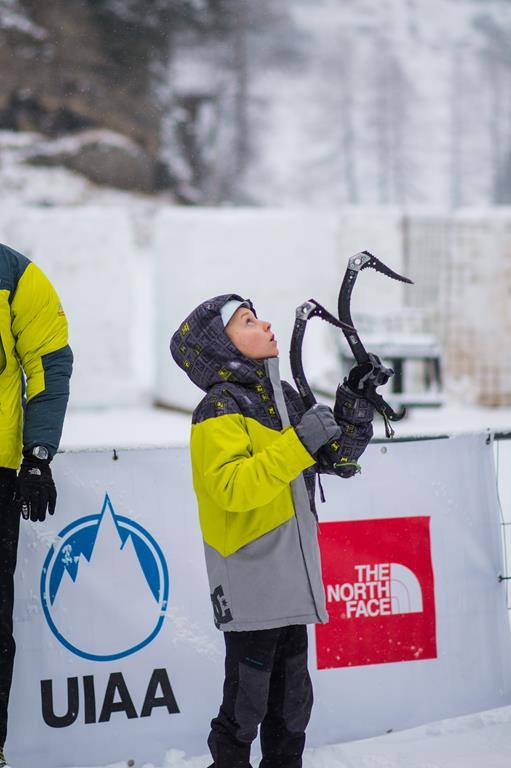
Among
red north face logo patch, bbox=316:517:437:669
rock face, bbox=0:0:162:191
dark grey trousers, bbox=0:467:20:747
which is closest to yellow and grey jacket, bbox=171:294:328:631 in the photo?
dark grey trousers, bbox=0:467:20:747

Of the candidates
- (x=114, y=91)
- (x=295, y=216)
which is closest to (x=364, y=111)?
(x=114, y=91)

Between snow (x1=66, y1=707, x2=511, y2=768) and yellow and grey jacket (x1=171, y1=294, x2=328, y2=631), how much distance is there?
2.53 feet

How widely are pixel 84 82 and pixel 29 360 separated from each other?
101ft

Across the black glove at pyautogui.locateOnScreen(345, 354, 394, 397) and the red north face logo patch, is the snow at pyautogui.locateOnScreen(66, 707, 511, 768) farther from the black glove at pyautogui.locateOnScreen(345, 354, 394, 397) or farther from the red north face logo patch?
the black glove at pyautogui.locateOnScreen(345, 354, 394, 397)

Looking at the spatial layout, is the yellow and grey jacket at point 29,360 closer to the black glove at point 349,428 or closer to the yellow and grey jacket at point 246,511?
the yellow and grey jacket at point 246,511

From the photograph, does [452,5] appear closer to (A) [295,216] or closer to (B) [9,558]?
(A) [295,216]

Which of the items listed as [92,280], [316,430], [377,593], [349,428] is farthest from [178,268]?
[316,430]

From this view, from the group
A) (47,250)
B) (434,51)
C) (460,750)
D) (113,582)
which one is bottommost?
(460,750)

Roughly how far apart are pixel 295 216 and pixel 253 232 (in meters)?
0.44

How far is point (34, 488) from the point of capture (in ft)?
7.63

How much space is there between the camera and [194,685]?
110 inches

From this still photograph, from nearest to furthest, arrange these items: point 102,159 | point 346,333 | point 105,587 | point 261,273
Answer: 1. point 346,333
2. point 105,587
3. point 261,273
4. point 102,159

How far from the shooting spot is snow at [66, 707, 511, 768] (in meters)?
2.73

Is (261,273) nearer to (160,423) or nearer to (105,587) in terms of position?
(160,423)
